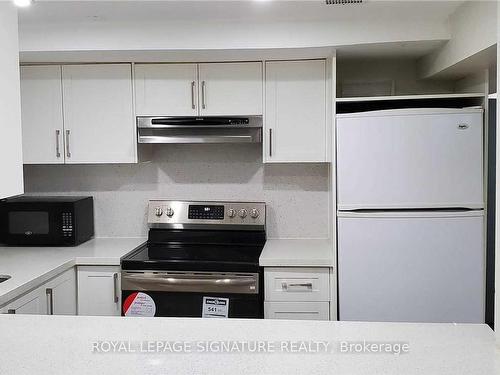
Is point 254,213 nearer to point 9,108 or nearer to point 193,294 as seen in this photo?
point 193,294

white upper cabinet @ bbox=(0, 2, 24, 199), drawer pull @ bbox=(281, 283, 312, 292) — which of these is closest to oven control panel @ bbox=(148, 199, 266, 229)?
drawer pull @ bbox=(281, 283, 312, 292)

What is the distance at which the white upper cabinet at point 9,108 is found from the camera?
169cm

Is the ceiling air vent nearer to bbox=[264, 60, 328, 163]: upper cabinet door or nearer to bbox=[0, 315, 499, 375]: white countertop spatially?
bbox=[264, 60, 328, 163]: upper cabinet door

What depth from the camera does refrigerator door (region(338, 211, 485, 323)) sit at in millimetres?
3084

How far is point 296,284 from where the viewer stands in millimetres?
3293

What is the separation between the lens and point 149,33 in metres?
3.12

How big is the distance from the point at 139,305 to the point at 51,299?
506 mm

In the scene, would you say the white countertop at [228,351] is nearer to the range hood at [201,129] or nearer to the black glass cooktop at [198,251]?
the black glass cooktop at [198,251]

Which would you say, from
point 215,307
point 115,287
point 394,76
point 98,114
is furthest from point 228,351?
point 394,76

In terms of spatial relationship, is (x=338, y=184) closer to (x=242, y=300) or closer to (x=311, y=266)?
(x=311, y=266)

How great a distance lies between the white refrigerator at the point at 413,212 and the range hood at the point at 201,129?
0.63 metres

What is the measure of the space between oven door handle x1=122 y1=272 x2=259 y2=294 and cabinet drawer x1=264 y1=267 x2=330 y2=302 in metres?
0.10

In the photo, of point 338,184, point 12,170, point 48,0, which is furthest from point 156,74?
point 12,170

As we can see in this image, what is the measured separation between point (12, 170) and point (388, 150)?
201 centimetres
